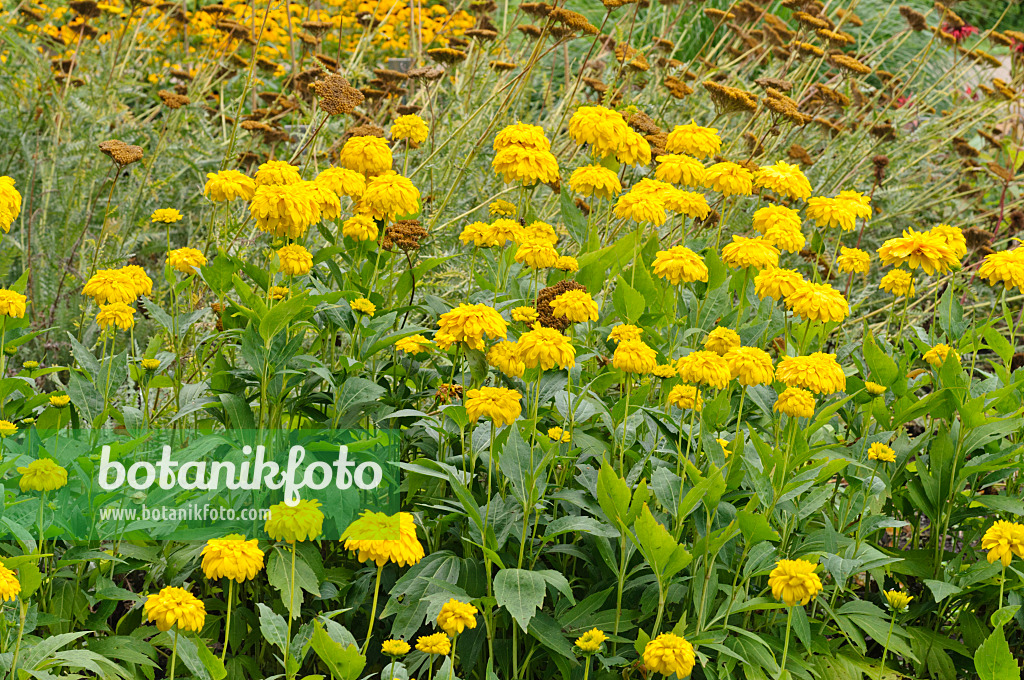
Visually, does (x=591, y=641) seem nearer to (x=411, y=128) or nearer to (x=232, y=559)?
(x=232, y=559)

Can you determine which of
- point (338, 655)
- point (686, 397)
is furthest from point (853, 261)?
point (338, 655)

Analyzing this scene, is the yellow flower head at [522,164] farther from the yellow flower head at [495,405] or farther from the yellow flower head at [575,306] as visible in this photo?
the yellow flower head at [495,405]

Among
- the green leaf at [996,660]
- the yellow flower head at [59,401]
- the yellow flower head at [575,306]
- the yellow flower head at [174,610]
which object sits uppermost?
the yellow flower head at [59,401]

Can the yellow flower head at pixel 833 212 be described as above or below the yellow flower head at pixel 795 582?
above

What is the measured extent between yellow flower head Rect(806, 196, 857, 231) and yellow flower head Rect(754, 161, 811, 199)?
0.20 feet

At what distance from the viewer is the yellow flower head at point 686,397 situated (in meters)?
1.84

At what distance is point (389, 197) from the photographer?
2.10m

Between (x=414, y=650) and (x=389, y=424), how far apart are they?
52 cm

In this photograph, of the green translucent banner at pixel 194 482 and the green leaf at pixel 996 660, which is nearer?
the green leaf at pixel 996 660

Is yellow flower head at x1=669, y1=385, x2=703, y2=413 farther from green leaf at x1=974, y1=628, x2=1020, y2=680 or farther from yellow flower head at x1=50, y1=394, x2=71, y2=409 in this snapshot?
yellow flower head at x1=50, y1=394, x2=71, y2=409

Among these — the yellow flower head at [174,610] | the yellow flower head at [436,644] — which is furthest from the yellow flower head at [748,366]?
the yellow flower head at [174,610]

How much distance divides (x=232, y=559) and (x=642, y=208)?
119cm

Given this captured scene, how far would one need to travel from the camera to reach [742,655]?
1835 mm

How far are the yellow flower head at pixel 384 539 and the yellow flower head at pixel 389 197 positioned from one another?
76 centimetres
